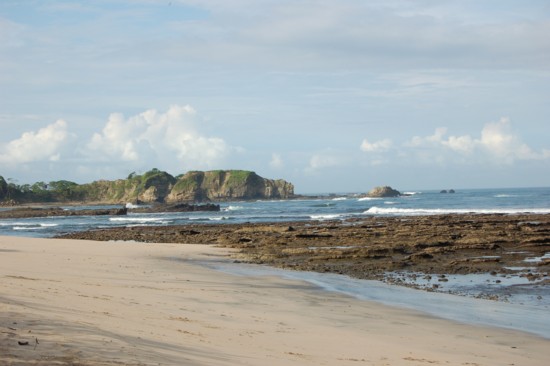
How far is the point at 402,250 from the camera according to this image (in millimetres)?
26938

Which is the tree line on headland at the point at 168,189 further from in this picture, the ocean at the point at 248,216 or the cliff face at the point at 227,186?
the ocean at the point at 248,216

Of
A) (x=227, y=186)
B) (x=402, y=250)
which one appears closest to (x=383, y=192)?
(x=227, y=186)

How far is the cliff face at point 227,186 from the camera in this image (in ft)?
508

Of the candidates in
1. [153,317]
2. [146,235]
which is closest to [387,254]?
[153,317]

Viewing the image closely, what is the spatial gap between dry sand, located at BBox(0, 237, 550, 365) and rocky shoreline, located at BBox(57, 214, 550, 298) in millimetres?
5458

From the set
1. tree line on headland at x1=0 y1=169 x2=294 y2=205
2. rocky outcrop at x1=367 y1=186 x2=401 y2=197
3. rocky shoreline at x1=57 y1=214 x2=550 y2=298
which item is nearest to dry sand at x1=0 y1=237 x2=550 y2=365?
rocky shoreline at x1=57 y1=214 x2=550 y2=298

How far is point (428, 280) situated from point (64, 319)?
12460 mm

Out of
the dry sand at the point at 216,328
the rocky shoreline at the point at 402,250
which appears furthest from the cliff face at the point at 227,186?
the dry sand at the point at 216,328

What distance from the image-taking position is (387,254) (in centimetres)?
2600

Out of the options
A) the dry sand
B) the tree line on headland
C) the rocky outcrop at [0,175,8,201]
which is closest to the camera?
the dry sand

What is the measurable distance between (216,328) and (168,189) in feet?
475

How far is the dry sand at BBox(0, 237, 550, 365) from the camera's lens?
8156mm

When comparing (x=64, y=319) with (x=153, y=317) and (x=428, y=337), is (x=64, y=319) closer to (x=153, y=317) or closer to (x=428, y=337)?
(x=153, y=317)

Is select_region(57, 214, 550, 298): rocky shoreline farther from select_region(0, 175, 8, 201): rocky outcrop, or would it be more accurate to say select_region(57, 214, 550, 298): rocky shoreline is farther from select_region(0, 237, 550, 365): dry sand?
select_region(0, 175, 8, 201): rocky outcrop
